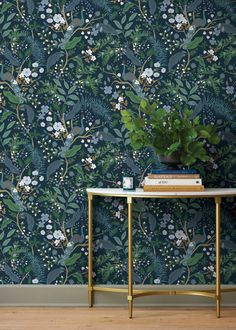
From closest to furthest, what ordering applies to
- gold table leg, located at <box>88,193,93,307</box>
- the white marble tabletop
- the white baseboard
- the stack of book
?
the white marble tabletop → the stack of book → gold table leg, located at <box>88,193,93,307</box> → the white baseboard

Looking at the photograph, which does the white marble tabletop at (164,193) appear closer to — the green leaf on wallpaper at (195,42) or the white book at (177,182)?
the white book at (177,182)

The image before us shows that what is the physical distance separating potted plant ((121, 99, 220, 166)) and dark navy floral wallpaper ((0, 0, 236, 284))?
0.22 meters

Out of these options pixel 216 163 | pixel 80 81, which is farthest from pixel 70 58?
pixel 216 163

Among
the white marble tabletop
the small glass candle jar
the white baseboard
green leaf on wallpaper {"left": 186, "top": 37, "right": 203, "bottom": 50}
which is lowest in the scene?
the white baseboard

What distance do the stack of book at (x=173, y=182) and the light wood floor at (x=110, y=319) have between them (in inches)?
29.8

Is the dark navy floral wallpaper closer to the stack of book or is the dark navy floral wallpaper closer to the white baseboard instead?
the white baseboard

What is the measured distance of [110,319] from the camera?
4336 millimetres

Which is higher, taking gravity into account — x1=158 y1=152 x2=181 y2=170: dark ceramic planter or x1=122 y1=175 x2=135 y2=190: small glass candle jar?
x1=158 y1=152 x2=181 y2=170: dark ceramic planter

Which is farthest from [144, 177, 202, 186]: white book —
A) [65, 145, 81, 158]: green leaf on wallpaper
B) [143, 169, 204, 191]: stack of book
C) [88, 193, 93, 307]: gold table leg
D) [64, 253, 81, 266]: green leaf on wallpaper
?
[64, 253, 81, 266]: green leaf on wallpaper

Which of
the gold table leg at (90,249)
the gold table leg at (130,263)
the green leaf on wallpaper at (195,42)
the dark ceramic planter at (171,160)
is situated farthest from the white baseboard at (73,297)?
the green leaf on wallpaper at (195,42)

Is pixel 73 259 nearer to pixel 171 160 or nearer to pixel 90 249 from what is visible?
pixel 90 249

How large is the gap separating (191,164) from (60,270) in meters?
1.05

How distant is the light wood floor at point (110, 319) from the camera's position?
416 cm

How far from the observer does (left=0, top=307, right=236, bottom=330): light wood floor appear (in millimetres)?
4164
